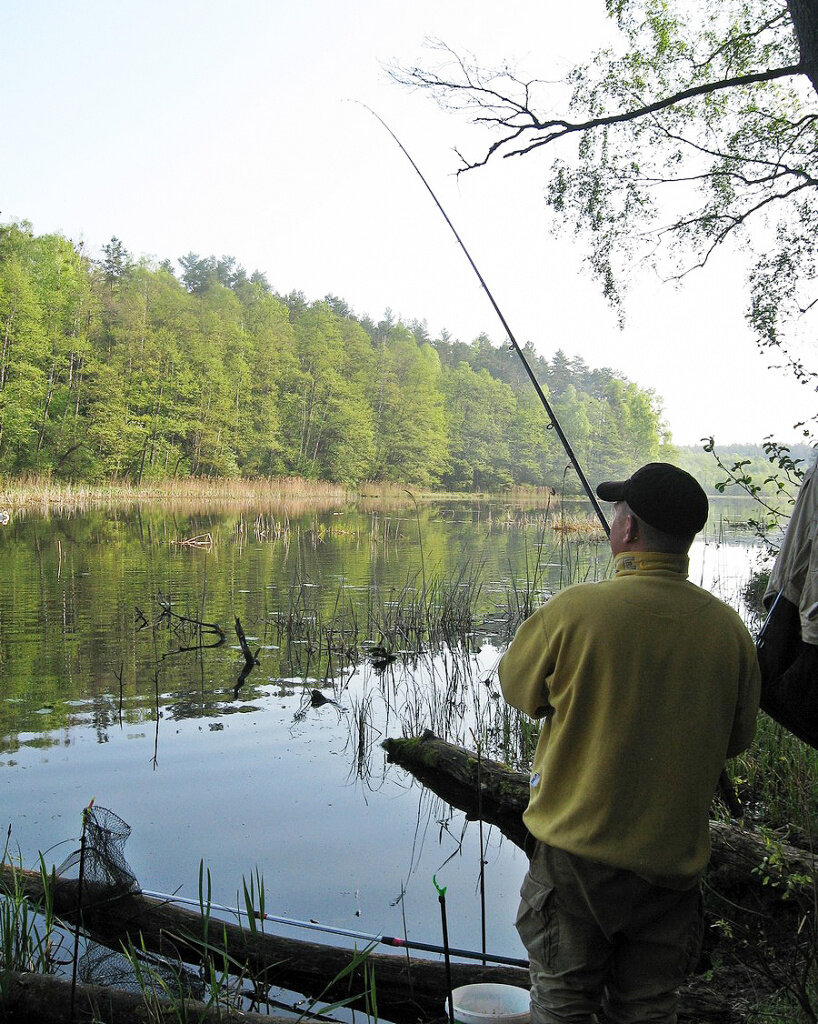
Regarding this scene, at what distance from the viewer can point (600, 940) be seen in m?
2.10

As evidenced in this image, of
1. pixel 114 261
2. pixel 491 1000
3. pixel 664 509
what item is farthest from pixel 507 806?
pixel 114 261

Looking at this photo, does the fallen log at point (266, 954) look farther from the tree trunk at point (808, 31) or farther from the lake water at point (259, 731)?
the tree trunk at point (808, 31)

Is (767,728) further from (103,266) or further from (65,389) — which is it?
(103,266)

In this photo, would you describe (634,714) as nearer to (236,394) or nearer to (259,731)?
(259,731)

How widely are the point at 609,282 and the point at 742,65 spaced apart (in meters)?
2.94

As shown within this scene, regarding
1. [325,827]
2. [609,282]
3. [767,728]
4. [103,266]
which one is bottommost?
[325,827]

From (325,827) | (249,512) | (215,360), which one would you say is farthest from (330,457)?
(325,827)

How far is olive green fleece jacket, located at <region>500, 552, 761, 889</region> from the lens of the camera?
79.7 inches

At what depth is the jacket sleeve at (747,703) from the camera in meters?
2.20

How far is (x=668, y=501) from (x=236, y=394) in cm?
5708

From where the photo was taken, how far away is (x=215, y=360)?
54750mm

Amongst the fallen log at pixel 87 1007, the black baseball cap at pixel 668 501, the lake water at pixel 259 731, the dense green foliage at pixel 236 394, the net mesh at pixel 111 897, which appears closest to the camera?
the black baseball cap at pixel 668 501

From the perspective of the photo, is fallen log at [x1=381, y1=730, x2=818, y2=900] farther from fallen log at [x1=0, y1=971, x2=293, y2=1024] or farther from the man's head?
fallen log at [x1=0, y1=971, x2=293, y2=1024]

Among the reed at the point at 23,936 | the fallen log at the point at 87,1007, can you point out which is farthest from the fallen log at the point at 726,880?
the reed at the point at 23,936
